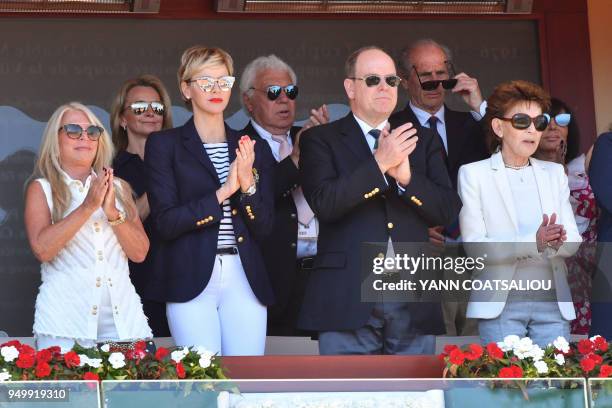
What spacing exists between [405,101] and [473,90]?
1.08 m

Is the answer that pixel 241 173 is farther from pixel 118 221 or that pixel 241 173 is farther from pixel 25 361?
pixel 25 361

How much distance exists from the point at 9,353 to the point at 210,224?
3.62 feet

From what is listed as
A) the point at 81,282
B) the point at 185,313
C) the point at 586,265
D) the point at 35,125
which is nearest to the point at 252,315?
the point at 185,313

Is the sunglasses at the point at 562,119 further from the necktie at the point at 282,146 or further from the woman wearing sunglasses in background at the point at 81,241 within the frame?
the woman wearing sunglasses in background at the point at 81,241

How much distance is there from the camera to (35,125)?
8484mm

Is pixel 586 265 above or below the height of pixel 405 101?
below

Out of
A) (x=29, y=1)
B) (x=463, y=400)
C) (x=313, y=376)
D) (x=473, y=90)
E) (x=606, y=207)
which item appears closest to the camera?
(x=463, y=400)

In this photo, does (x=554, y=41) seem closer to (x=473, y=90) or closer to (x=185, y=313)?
(x=473, y=90)

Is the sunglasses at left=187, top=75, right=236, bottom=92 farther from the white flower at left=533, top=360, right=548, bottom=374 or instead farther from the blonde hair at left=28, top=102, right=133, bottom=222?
the white flower at left=533, top=360, right=548, bottom=374

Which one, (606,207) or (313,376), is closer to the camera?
(313,376)

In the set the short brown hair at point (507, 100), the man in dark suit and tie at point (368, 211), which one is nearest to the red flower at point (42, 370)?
the man in dark suit and tie at point (368, 211)

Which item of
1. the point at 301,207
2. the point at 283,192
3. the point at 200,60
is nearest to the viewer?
the point at 200,60

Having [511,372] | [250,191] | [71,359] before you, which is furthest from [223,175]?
[511,372]

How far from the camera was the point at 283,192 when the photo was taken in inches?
275
